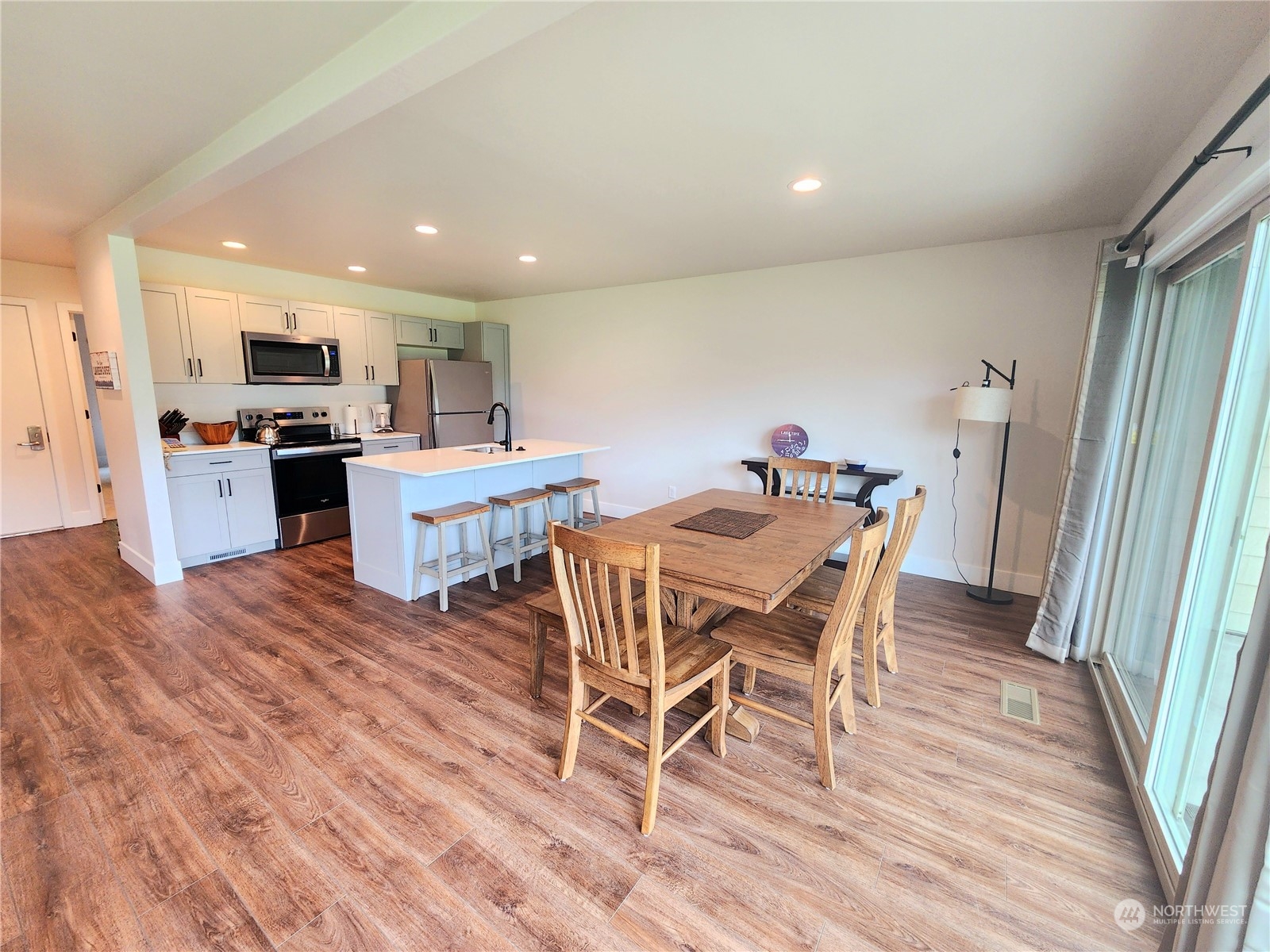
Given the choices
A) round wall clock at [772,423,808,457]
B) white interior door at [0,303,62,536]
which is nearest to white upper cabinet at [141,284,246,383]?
white interior door at [0,303,62,536]

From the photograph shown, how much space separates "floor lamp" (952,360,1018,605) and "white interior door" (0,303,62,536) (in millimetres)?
7542

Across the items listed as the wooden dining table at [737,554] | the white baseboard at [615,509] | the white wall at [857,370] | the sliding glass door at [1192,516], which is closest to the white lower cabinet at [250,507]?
the white baseboard at [615,509]

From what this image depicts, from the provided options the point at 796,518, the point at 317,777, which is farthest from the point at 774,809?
the point at 317,777

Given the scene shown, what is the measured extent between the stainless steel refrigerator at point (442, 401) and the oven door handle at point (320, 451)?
0.73 metres

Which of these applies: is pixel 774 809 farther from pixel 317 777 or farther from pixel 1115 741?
pixel 317 777

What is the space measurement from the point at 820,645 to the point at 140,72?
305cm

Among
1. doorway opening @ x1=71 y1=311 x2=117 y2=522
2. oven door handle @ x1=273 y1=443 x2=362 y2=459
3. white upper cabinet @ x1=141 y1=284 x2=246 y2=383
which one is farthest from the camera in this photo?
doorway opening @ x1=71 y1=311 x2=117 y2=522

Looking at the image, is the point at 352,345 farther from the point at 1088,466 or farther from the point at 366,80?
the point at 1088,466

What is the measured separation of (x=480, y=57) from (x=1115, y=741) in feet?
10.8

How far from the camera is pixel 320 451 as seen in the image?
448cm

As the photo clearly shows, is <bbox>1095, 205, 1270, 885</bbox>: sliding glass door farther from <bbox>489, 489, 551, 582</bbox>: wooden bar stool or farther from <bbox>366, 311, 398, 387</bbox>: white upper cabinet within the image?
<bbox>366, 311, 398, 387</bbox>: white upper cabinet

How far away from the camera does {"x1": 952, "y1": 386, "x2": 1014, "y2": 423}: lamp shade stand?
3.10 metres

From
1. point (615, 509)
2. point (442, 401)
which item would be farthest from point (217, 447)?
point (615, 509)

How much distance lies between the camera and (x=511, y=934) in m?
1.34
